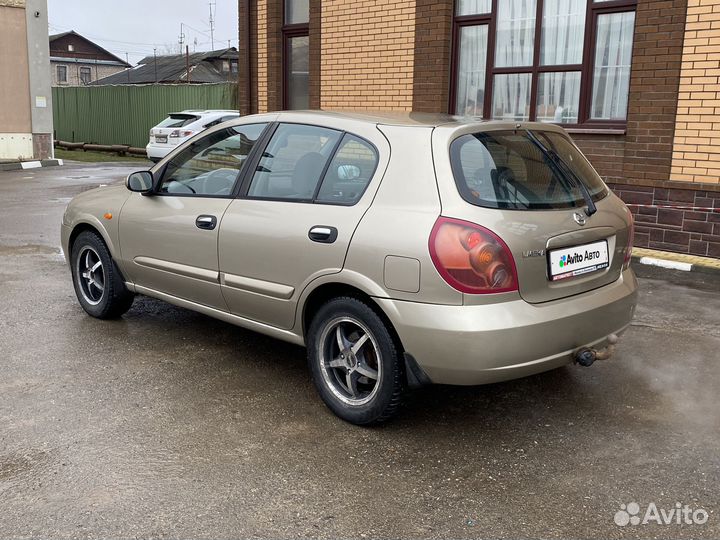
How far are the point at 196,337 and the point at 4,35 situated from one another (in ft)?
57.7

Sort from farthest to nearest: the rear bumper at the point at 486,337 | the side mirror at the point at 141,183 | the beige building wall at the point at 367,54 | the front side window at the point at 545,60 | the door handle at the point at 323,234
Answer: the beige building wall at the point at 367,54 → the front side window at the point at 545,60 → the side mirror at the point at 141,183 → the door handle at the point at 323,234 → the rear bumper at the point at 486,337

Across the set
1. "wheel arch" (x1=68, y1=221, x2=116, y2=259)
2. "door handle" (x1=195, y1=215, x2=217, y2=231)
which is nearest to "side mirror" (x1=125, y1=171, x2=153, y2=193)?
"wheel arch" (x1=68, y1=221, x2=116, y2=259)

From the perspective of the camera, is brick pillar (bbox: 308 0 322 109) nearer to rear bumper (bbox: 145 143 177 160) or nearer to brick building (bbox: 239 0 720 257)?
brick building (bbox: 239 0 720 257)

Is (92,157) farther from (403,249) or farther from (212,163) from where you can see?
(403,249)

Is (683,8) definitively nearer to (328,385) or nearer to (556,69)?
(556,69)

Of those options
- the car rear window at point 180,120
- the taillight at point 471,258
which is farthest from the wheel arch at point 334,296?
the car rear window at point 180,120

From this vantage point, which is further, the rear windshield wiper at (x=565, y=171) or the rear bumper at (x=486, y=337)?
the rear windshield wiper at (x=565, y=171)

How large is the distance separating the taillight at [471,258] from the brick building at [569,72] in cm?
539

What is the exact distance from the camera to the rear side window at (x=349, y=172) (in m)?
4.02

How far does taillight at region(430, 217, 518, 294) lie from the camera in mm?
3533

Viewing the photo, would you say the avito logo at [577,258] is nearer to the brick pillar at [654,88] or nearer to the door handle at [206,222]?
the door handle at [206,222]

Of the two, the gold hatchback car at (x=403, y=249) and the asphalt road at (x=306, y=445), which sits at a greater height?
the gold hatchback car at (x=403, y=249)

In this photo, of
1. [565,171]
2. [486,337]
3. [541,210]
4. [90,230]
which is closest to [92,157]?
[90,230]

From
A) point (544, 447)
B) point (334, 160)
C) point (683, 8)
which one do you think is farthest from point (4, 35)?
point (544, 447)
